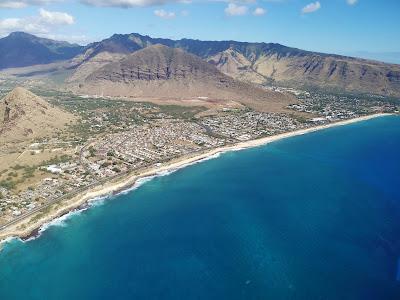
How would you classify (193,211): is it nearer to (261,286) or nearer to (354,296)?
(261,286)

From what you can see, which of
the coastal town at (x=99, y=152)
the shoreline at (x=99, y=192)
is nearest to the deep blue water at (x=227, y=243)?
the shoreline at (x=99, y=192)

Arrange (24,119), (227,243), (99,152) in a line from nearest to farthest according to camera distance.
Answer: (227,243)
(99,152)
(24,119)

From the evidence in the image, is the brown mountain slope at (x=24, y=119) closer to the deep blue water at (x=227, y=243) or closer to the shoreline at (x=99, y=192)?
the shoreline at (x=99, y=192)

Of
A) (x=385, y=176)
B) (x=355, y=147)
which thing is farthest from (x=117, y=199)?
(x=355, y=147)

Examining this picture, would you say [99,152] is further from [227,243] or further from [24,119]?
[227,243]

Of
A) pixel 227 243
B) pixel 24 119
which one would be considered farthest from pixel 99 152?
pixel 227 243

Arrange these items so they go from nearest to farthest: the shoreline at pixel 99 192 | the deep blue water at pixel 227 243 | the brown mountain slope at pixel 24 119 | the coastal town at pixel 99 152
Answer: the deep blue water at pixel 227 243 → the shoreline at pixel 99 192 → the coastal town at pixel 99 152 → the brown mountain slope at pixel 24 119

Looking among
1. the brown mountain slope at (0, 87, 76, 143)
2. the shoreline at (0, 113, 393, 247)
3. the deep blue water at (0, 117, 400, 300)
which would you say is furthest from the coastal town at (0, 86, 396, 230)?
the deep blue water at (0, 117, 400, 300)
